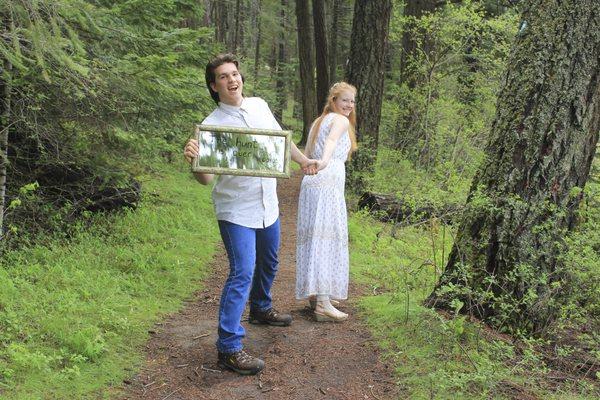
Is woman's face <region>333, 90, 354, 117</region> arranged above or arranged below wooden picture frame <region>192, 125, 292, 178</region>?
above

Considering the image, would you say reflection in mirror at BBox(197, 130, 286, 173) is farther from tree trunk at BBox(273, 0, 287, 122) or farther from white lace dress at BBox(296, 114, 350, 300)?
tree trunk at BBox(273, 0, 287, 122)

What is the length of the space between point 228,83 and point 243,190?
794 mm

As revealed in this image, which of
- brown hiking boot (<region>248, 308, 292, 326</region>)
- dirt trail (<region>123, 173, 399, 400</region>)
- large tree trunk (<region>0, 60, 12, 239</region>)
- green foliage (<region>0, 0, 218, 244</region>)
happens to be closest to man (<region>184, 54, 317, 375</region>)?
dirt trail (<region>123, 173, 399, 400</region>)

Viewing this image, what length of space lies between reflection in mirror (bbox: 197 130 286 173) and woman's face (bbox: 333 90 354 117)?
42.6 inches

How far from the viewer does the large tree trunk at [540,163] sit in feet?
13.0

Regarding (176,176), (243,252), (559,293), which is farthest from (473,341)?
(176,176)

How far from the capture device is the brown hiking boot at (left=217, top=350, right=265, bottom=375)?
12.6 ft

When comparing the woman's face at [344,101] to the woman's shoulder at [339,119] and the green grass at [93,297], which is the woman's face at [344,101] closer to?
the woman's shoulder at [339,119]

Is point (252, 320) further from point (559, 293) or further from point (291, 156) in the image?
point (559, 293)

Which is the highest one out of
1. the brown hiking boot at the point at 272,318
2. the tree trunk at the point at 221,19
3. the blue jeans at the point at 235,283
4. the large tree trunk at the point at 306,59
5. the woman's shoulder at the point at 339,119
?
the tree trunk at the point at 221,19

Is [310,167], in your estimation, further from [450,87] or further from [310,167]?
[450,87]

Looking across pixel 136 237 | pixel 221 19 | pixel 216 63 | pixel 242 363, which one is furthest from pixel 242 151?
pixel 221 19

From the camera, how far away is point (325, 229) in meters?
4.91

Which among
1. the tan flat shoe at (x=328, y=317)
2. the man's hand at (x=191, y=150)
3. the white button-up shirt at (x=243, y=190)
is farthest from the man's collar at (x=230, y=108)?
the tan flat shoe at (x=328, y=317)
